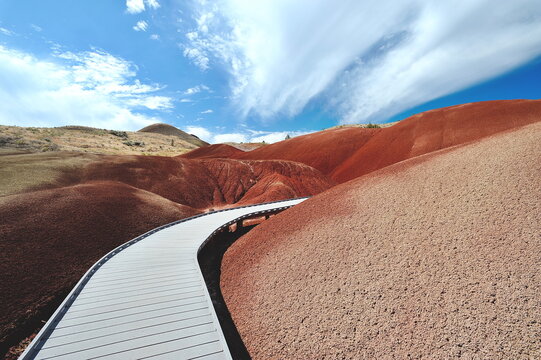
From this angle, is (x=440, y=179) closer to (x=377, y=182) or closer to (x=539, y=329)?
(x=377, y=182)

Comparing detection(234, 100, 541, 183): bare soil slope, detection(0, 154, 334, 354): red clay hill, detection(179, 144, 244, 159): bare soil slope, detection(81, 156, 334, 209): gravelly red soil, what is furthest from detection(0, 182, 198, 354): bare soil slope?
detection(179, 144, 244, 159): bare soil slope

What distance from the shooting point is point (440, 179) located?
9445 mm

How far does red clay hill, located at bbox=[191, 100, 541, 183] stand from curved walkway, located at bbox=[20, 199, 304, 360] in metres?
29.9

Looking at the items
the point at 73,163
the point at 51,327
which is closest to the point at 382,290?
the point at 51,327

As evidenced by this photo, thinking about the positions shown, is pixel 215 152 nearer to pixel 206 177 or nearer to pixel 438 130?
pixel 206 177

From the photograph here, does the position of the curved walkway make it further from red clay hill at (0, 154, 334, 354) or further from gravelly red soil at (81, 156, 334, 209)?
gravelly red soil at (81, 156, 334, 209)

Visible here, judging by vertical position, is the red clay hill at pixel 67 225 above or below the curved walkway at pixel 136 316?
above

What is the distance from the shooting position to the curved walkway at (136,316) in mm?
4594

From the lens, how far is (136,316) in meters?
5.63

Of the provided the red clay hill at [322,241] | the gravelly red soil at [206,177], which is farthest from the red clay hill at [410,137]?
the red clay hill at [322,241]

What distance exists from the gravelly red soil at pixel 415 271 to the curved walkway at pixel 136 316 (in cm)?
168

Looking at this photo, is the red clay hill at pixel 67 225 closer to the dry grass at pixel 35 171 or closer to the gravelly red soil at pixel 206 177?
the gravelly red soil at pixel 206 177

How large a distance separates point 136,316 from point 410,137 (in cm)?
4525

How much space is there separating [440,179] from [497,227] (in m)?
3.45
